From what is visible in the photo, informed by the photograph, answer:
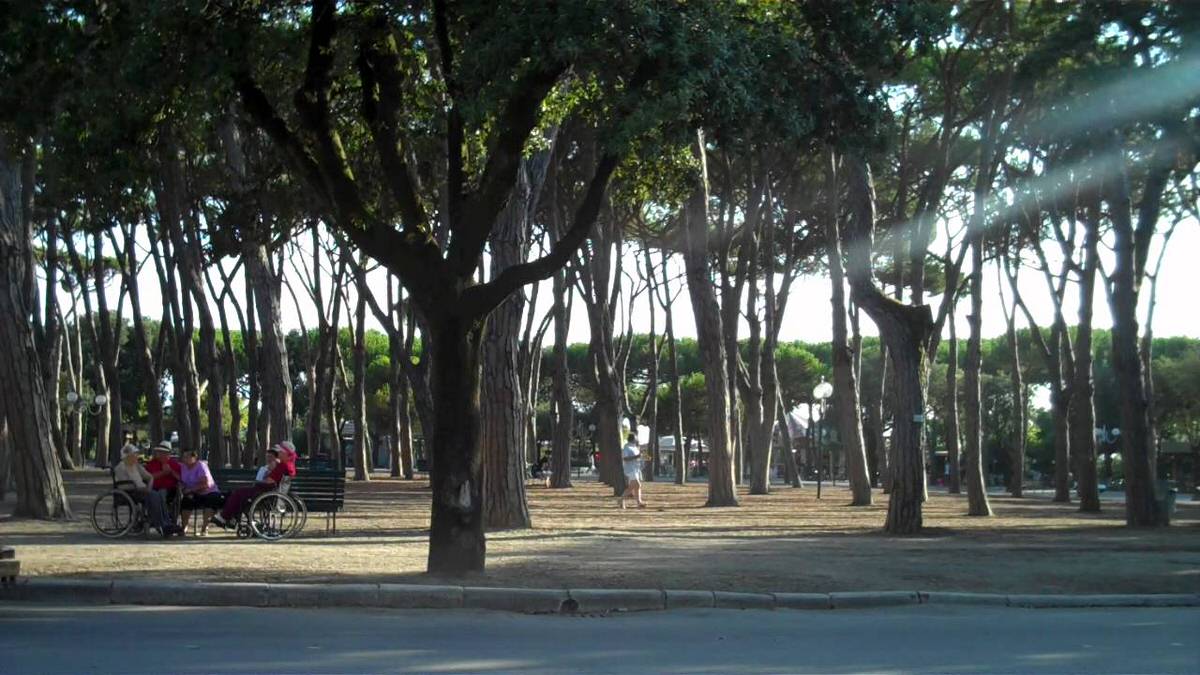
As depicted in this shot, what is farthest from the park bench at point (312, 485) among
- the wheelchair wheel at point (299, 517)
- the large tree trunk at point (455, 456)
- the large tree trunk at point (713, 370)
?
the large tree trunk at point (713, 370)

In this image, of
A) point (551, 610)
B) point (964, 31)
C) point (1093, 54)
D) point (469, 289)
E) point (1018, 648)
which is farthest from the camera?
point (964, 31)

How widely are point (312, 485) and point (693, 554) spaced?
6118 millimetres

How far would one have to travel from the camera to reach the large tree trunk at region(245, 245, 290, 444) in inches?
1057

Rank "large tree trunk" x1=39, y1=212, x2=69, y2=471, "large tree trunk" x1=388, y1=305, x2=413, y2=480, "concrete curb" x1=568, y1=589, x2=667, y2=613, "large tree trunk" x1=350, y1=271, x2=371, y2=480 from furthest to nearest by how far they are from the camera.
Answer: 1. "large tree trunk" x1=388, y1=305, x2=413, y2=480
2. "large tree trunk" x1=350, y1=271, x2=371, y2=480
3. "large tree trunk" x1=39, y1=212, x2=69, y2=471
4. "concrete curb" x1=568, y1=589, x2=667, y2=613

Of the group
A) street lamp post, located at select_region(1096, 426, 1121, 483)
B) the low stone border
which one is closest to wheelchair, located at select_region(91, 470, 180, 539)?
the low stone border

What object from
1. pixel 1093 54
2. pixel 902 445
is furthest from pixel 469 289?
pixel 1093 54

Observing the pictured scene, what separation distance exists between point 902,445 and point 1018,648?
389 inches

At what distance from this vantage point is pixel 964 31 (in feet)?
83.0

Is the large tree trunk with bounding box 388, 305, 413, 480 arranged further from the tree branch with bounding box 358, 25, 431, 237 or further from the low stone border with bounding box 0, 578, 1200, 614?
the low stone border with bounding box 0, 578, 1200, 614

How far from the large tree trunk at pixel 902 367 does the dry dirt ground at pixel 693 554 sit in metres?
0.60

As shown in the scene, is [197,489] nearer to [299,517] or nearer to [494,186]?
[299,517]

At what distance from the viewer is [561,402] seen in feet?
129

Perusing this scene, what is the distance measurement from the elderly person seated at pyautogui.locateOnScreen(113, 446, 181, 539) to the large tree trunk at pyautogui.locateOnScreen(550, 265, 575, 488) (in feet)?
69.5

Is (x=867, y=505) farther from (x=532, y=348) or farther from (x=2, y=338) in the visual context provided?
(x=2, y=338)
